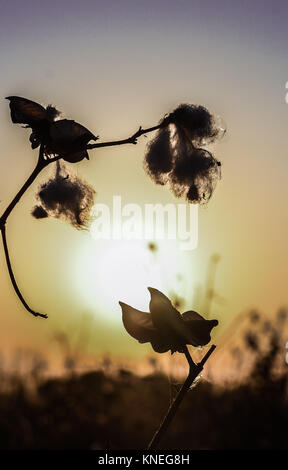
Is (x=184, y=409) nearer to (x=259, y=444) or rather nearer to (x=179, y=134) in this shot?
(x=259, y=444)

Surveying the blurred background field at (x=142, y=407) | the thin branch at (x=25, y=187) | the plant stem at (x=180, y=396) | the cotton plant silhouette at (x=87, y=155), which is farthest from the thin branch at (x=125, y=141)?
the blurred background field at (x=142, y=407)

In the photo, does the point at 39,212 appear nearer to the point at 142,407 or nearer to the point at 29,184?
the point at 29,184

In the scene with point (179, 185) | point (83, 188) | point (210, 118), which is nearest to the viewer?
point (210, 118)

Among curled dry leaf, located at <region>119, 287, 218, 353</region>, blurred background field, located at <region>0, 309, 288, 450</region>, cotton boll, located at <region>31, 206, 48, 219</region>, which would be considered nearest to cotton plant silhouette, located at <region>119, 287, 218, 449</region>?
curled dry leaf, located at <region>119, 287, 218, 353</region>

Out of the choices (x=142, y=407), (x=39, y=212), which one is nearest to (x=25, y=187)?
(x=39, y=212)

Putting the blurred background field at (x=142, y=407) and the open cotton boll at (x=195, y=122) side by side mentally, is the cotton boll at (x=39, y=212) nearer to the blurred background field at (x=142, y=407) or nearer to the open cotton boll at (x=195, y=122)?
the open cotton boll at (x=195, y=122)

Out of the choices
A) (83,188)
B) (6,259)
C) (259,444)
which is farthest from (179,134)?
(259,444)
